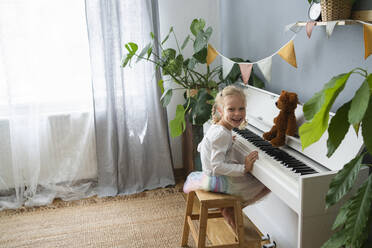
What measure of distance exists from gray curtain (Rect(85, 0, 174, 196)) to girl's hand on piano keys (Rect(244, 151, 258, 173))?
4.57ft

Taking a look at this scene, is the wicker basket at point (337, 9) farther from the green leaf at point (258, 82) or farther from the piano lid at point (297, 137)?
the green leaf at point (258, 82)

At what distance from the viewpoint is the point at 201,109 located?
9.13 feet

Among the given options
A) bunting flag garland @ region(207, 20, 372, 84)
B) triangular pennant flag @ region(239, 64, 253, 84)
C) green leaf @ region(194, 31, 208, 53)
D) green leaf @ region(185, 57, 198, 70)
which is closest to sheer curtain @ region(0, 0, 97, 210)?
green leaf @ region(185, 57, 198, 70)

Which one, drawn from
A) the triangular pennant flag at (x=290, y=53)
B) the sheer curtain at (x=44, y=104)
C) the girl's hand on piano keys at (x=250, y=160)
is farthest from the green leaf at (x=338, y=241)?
the sheer curtain at (x=44, y=104)

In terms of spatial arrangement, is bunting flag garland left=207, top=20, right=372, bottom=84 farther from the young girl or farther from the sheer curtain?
the sheer curtain

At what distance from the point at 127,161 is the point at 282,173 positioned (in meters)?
1.82

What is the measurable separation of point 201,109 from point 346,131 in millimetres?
1598

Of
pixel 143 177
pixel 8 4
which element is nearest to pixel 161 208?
pixel 143 177

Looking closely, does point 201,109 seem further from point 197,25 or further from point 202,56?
point 197,25

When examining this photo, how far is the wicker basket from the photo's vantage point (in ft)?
6.14

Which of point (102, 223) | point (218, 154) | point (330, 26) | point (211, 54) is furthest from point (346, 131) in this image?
point (102, 223)

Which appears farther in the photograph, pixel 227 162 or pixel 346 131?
pixel 227 162

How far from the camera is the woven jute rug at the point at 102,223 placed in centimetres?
265

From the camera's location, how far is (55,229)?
9.32ft
